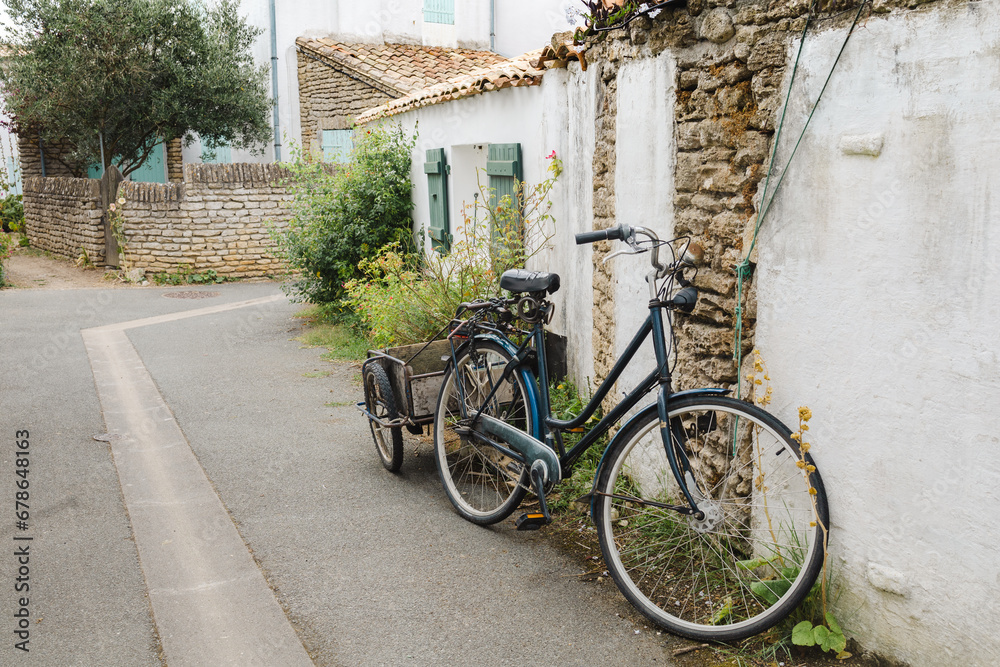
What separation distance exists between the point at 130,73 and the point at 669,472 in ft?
47.1

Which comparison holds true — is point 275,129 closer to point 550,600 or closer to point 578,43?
point 578,43

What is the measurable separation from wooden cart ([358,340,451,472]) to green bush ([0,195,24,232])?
17.3m

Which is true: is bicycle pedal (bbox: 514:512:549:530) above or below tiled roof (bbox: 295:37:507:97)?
below

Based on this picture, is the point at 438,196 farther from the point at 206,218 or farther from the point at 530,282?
the point at 206,218

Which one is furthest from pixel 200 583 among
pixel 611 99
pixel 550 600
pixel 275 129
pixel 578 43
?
pixel 275 129

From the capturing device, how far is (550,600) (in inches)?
139

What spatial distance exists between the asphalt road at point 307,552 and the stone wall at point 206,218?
787 cm

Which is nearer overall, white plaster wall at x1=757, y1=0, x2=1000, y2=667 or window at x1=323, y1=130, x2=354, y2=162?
white plaster wall at x1=757, y1=0, x2=1000, y2=667

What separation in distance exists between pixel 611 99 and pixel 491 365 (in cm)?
168

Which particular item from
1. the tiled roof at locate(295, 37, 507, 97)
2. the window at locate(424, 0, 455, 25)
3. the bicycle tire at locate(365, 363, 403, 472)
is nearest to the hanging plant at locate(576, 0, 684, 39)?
the bicycle tire at locate(365, 363, 403, 472)

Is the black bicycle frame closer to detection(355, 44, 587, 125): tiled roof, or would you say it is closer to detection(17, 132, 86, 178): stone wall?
detection(355, 44, 587, 125): tiled roof

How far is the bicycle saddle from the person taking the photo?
13.1 feet

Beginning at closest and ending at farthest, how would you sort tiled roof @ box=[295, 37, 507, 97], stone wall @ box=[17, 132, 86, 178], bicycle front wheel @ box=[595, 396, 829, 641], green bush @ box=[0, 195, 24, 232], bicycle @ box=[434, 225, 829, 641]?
bicycle front wheel @ box=[595, 396, 829, 641]
bicycle @ box=[434, 225, 829, 641]
tiled roof @ box=[295, 37, 507, 97]
green bush @ box=[0, 195, 24, 232]
stone wall @ box=[17, 132, 86, 178]

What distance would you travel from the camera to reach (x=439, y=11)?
18.7 m
